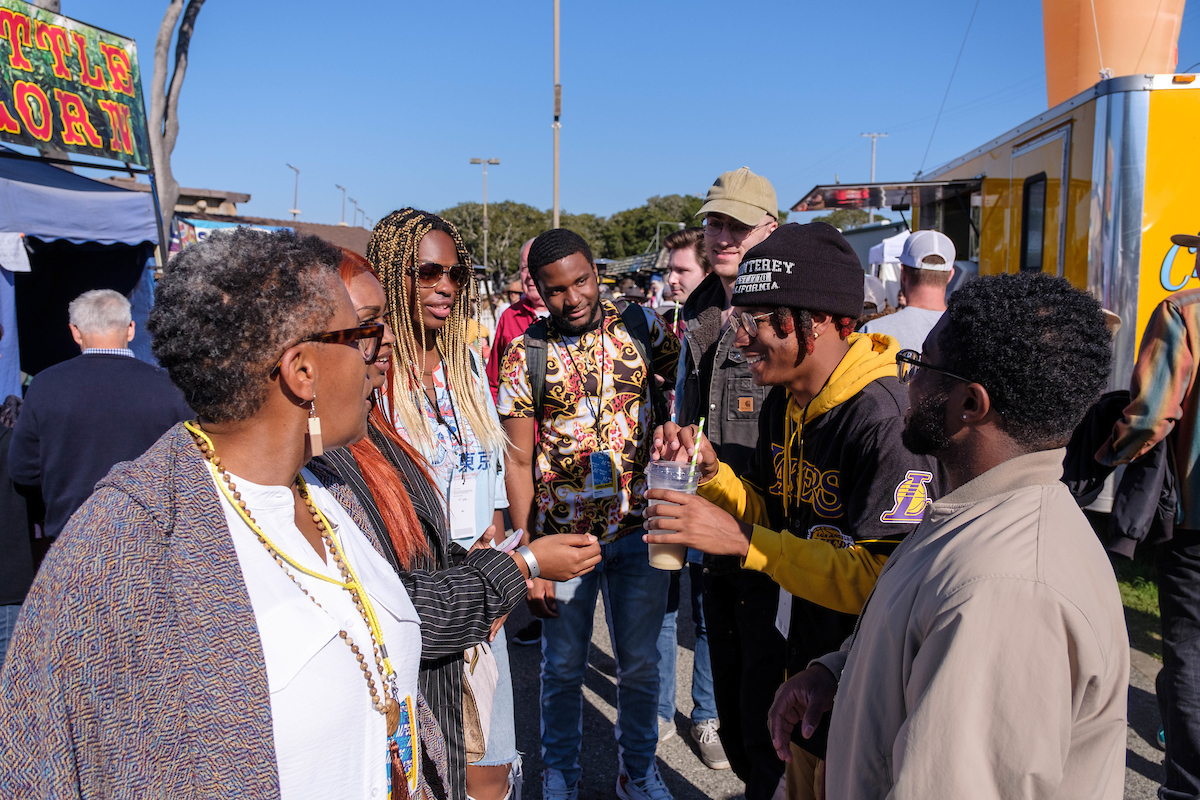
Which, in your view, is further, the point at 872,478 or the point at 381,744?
the point at 872,478

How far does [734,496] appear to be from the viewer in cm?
244

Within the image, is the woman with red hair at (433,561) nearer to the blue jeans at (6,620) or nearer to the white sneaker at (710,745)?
the white sneaker at (710,745)

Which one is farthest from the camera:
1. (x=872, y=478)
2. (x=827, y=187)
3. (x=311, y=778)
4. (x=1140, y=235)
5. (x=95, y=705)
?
(x=827, y=187)

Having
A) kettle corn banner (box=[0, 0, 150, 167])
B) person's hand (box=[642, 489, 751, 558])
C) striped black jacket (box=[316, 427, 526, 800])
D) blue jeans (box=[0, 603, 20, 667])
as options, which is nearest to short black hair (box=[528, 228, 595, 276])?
striped black jacket (box=[316, 427, 526, 800])

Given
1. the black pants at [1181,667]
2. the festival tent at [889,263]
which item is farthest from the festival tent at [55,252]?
the festival tent at [889,263]

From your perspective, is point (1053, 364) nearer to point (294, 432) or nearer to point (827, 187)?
point (294, 432)

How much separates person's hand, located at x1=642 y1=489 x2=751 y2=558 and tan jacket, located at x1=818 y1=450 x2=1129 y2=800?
70 cm

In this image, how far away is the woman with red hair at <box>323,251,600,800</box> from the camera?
1.75 m

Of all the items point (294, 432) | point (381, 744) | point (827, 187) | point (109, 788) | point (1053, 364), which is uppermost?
point (827, 187)

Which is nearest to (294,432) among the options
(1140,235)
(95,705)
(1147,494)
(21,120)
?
(95,705)

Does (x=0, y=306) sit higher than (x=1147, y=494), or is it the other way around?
(x=0, y=306)

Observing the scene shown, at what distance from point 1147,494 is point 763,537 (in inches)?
88.2

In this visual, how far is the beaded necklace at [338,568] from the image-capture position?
1297mm

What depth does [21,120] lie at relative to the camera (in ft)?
22.9
